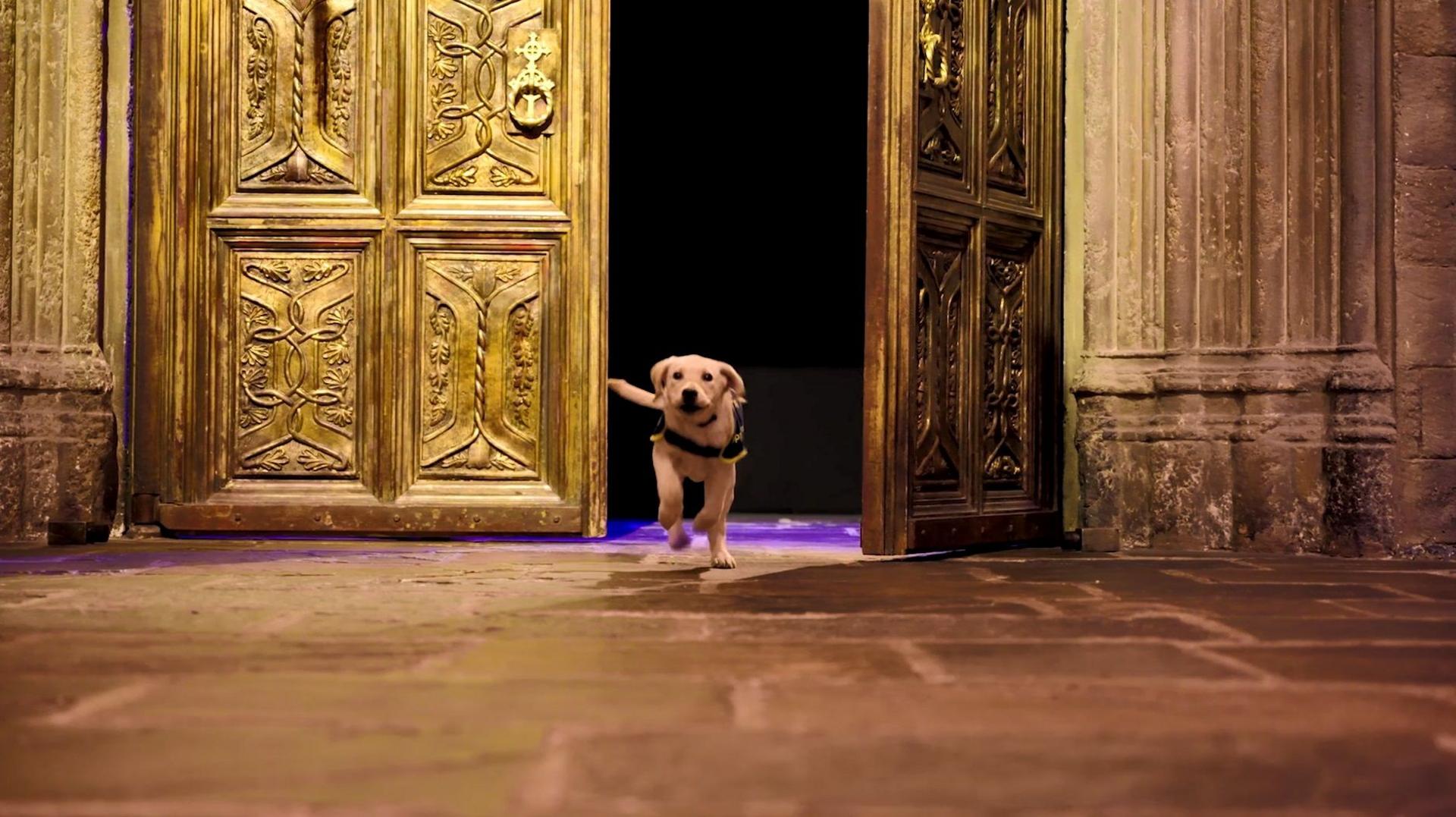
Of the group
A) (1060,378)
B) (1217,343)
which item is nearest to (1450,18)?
(1217,343)

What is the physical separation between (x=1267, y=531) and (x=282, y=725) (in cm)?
403

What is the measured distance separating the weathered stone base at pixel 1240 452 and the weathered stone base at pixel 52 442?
369 centimetres

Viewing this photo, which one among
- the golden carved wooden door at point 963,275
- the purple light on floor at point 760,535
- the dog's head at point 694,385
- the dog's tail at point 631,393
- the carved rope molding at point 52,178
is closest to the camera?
the dog's head at point 694,385

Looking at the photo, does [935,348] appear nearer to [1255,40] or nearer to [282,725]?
[1255,40]

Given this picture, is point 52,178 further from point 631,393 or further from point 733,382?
point 733,382

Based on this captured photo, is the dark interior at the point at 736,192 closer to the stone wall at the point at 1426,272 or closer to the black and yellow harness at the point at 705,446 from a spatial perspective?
the stone wall at the point at 1426,272

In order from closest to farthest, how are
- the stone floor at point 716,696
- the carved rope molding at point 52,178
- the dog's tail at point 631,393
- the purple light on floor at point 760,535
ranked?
the stone floor at point 716,696 < the dog's tail at point 631,393 < the carved rope molding at point 52,178 < the purple light on floor at point 760,535

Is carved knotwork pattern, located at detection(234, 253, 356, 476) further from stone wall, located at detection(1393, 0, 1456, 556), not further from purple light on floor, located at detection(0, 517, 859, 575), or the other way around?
stone wall, located at detection(1393, 0, 1456, 556)

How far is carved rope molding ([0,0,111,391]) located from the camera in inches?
202

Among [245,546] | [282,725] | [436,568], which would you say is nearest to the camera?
[282,725]

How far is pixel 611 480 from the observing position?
8.41 meters

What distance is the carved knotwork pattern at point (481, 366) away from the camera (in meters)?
5.16

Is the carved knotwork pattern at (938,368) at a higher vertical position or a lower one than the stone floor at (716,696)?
higher

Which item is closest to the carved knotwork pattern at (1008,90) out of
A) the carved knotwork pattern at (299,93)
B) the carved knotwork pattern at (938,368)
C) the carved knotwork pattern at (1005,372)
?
the carved knotwork pattern at (1005,372)
